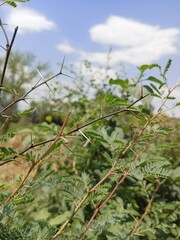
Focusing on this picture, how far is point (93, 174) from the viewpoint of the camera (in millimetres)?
2949

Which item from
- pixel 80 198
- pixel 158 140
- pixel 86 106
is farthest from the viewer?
pixel 158 140

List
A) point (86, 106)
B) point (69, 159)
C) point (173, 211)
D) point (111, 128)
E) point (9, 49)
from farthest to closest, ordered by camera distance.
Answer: point (86, 106) → point (69, 159) → point (111, 128) → point (173, 211) → point (9, 49)

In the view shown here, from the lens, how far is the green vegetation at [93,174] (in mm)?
1209

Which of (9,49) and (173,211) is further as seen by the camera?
(173,211)

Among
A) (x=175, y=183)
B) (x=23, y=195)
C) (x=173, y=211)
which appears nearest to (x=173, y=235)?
(x=173, y=211)

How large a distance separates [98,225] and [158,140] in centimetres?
316

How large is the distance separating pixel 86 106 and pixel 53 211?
4.85ft

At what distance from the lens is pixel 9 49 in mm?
1112

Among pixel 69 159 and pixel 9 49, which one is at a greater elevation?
pixel 9 49

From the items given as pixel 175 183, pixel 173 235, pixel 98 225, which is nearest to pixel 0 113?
pixel 98 225

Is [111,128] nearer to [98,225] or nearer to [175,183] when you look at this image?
[175,183]

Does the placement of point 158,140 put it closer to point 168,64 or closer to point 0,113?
point 168,64

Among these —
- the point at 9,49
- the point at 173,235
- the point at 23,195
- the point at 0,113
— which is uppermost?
the point at 9,49

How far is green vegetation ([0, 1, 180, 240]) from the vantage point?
1.21 metres
